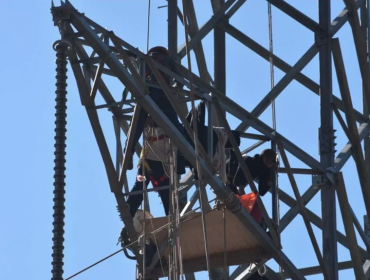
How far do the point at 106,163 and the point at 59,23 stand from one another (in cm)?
190

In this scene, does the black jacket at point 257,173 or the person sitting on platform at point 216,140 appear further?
the black jacket at point 257,173

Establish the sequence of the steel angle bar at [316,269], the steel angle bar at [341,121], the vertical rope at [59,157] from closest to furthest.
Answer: the vertical rope at [59,157]
the steel angle bar at [341,121]
the steel angle bar at [316,269]

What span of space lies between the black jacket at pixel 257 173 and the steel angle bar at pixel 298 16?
2.03m

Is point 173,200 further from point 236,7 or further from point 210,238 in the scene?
point 236,7

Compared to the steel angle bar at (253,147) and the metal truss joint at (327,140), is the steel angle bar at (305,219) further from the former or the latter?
the metal truss joint at (327,140)

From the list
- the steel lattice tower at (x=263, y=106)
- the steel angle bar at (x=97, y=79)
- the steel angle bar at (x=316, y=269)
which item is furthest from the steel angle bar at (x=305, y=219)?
the steel angle bar at (x=97, y=79)

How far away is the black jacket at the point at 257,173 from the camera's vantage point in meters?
16.8

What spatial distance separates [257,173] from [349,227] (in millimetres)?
1362

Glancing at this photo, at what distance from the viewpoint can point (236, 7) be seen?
1850 cm

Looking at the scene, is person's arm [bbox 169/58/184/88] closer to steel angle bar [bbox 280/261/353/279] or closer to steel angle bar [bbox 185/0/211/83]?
steel angle bar [bbox 185/0/211/83]

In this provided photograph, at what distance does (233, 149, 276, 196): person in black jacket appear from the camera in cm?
1669

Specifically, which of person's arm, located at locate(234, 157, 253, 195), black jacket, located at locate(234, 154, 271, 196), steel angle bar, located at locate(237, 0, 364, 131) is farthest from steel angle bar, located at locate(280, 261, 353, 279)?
steel angle bar, located at locate(237, 0, 364, 131)

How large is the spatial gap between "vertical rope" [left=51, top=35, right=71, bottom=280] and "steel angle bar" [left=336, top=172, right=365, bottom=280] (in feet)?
18.1

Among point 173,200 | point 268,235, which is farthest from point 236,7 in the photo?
point 173,200
